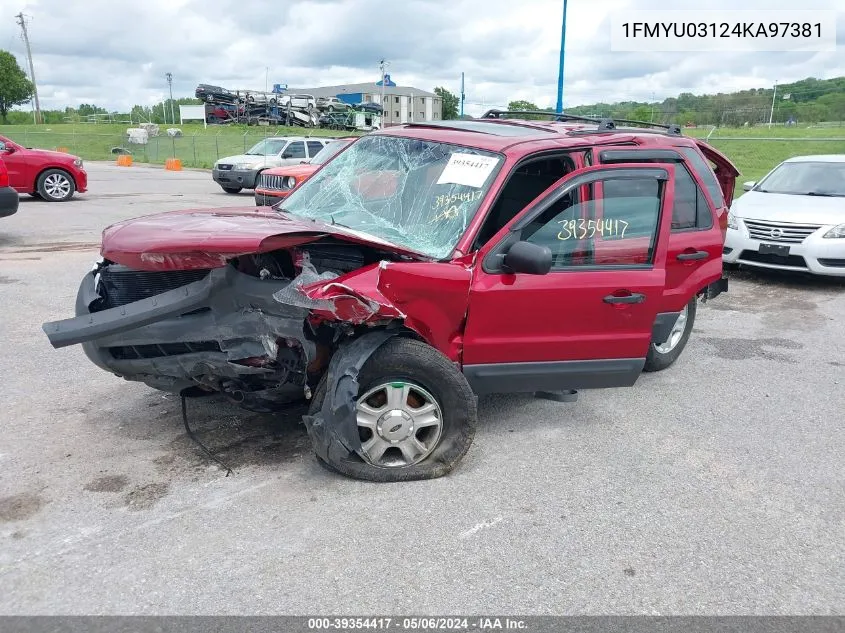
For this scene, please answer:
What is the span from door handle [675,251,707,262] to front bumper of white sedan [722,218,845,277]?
4007mm

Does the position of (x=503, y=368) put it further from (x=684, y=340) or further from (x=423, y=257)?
(x=684, y=340)

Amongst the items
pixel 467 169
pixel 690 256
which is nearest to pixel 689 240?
Result: pixel 690 256

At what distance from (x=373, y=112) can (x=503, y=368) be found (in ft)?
188

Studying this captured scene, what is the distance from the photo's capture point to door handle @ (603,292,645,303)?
13.6 feet

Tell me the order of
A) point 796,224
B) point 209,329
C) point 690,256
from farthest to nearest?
1. point 796,224
2. point 690,256
3. point 209,329

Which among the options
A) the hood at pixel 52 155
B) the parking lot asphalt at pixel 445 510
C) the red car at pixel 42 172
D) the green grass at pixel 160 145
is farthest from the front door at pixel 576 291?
the green grass at pixel 160 145

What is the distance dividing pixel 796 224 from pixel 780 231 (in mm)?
193

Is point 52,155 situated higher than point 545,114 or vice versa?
point 545,114

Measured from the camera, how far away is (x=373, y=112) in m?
58.7

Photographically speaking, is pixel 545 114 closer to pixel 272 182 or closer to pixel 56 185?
pixel 272 182

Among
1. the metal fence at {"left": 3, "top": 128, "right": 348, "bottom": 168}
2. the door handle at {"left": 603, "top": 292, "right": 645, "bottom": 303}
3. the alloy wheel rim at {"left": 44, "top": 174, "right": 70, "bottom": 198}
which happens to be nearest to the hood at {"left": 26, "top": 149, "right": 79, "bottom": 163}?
the alloy wheel rim at {"left": 44, "top": 174, "right": 70, "bottom": 198}

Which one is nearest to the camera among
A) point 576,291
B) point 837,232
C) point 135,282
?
point 135,282

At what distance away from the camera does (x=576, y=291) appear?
407 centimetres

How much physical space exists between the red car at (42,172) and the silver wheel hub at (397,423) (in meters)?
14.6
